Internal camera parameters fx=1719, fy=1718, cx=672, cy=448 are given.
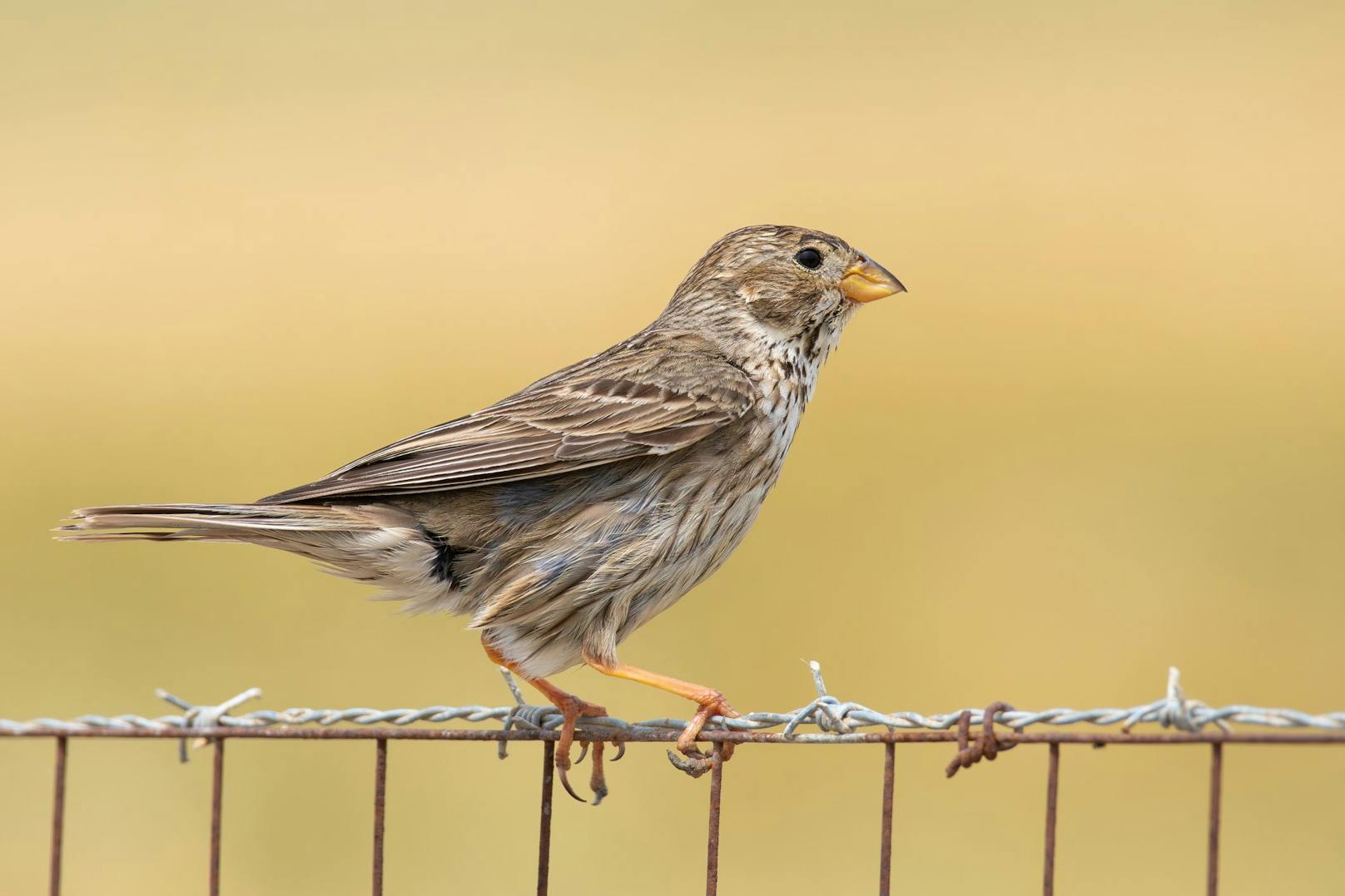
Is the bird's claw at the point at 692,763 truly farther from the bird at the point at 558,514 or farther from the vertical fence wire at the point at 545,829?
the vertical fence wire at the point at 545,829

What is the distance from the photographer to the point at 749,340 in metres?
5.84

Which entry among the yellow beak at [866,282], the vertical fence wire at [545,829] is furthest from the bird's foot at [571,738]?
the yellow beak at [866,282]

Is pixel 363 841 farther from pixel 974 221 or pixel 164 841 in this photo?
pixel 974 221

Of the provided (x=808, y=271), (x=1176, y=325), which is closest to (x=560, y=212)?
(x=1176, y=325)

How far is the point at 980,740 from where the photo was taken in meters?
3.45

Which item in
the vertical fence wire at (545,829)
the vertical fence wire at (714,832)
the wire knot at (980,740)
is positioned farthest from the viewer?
the vertical fence wire at (545,829)

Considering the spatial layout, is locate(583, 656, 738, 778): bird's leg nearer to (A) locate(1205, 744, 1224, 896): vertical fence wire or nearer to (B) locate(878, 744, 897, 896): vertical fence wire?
(B) locate(878, 744, 897, 896): vertical fence wire

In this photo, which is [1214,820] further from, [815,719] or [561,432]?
[561,432]

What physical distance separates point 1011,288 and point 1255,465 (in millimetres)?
3266

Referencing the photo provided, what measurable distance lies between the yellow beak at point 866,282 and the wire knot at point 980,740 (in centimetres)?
268

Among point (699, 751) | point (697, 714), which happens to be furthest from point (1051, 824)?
point (699, 751)

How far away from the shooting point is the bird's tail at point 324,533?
4.66m

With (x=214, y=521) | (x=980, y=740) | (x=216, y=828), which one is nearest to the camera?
(x=980, y=740)

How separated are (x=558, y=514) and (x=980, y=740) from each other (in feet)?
6.54
